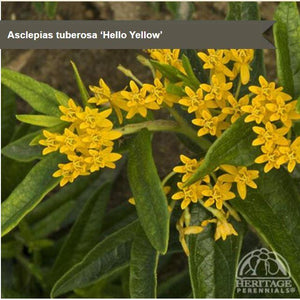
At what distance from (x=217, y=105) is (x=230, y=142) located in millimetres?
161

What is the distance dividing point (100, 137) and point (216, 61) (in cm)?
36

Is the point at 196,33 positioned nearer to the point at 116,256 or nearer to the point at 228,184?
the point at 228,184

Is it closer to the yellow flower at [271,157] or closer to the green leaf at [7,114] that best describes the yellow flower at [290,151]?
the yellow flower at [271,157]

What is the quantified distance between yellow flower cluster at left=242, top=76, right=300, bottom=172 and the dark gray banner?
29 centimetres

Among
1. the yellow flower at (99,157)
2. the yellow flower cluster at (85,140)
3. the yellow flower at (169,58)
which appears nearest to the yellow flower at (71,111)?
the yellow flower cluster at (85,140)

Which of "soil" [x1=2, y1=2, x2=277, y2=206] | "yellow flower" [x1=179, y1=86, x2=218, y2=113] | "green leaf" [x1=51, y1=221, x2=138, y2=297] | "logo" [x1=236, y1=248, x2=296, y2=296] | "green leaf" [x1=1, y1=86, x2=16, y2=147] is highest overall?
"soil" [x1=2, y1=2, x2=277, y2=206]

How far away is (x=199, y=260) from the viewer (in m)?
1.62

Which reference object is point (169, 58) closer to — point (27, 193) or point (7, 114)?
point (27, 193)

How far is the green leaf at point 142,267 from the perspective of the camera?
1.69 meters

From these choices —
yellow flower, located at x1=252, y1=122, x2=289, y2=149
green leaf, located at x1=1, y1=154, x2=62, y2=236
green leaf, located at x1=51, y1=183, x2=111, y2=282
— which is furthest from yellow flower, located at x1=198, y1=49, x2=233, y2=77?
green leaf, located at x1=51, y1=183, x2=111, y2=282

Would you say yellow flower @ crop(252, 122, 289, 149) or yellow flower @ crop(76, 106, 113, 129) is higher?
yellow flower @ crop(76, 106, 113, 129)

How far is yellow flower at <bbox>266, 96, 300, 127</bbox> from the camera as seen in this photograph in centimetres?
141

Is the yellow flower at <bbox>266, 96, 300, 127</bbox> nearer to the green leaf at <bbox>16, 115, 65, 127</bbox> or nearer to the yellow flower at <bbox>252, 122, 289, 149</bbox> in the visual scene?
the yellow flower at <bbox>252, 122, 289, 149</bbox>

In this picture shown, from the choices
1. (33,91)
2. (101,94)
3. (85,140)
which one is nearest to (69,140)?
(85,140)
